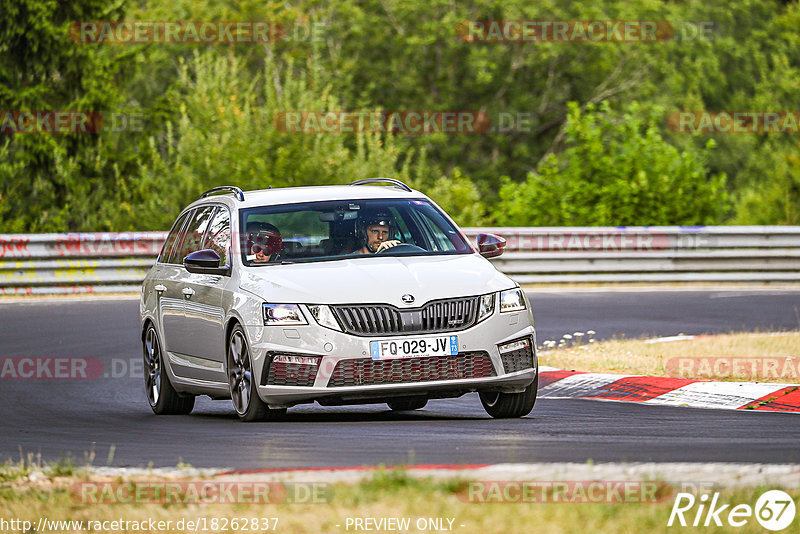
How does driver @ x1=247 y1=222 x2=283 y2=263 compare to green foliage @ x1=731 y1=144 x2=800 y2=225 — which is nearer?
driver @ x1=247 y1=222 x2=283 y2=263

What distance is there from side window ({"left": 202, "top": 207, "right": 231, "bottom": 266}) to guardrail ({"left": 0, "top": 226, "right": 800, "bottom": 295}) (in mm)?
11167

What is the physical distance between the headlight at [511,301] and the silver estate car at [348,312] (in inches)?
0.4

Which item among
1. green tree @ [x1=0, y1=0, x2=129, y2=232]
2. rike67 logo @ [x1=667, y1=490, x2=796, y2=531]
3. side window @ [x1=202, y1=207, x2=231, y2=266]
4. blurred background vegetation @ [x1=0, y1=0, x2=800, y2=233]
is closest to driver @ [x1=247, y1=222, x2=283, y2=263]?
side window @ [x1=202, y1=207, x2=231, y2=266]

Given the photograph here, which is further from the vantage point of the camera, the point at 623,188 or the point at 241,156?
the point at 623,188

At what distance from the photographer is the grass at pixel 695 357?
1202 centimetres

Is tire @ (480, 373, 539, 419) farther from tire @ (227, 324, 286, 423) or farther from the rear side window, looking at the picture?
the rear side window

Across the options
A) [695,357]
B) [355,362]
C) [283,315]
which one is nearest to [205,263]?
[283,315]

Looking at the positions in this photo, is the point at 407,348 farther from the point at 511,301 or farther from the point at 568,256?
the point at 568,256

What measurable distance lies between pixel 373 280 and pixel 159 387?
280 cm

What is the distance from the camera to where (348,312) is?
361 inches

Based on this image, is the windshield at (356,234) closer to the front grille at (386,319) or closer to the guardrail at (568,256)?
the front grille at (386,319)

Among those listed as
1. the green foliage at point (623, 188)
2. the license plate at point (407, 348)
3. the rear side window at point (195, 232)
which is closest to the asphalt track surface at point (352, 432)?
the license plate at point (407, 348)

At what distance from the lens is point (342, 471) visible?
6613 millimetres

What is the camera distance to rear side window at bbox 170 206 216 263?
11.3m
